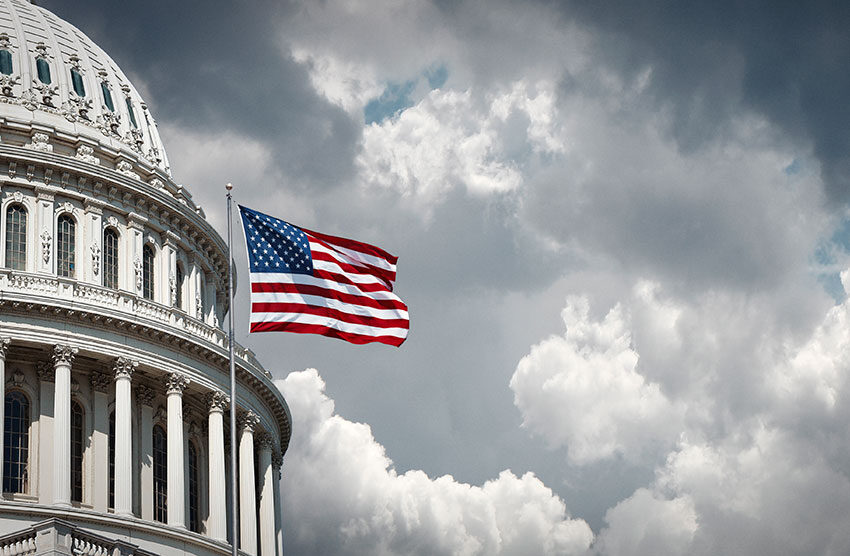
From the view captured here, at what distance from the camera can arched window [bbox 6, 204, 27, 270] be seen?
6093 cm

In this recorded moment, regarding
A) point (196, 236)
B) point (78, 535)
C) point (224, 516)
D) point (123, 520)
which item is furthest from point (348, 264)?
point (196, 236)

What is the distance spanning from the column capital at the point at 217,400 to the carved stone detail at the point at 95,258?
24.6ft

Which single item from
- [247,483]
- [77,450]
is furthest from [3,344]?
[247,483]

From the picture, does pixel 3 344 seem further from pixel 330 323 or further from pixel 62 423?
pixel 330 323

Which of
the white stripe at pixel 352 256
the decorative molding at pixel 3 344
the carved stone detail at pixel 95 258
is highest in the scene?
the carved stone detail at pixel 95 258

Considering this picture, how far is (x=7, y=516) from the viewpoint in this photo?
169 ft

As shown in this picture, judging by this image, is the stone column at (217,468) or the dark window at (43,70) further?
the dark window at (43,70)

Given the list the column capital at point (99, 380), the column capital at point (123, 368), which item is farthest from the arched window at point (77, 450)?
the column capital at point (123, 368)

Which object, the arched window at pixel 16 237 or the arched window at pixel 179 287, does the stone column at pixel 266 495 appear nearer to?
the arched window at pixel 179 287

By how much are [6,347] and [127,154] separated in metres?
15.8

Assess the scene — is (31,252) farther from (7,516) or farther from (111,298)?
(7,516)

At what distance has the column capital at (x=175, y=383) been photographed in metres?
59.4

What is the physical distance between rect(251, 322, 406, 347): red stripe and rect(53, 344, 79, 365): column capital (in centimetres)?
1946

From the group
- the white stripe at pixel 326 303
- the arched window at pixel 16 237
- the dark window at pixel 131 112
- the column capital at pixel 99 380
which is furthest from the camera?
the dark window at pixel 131 112
